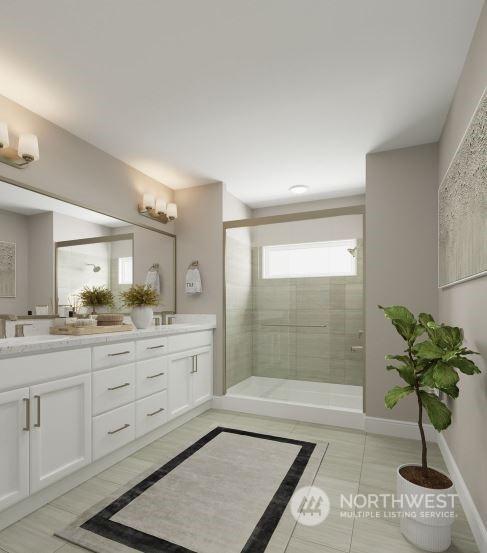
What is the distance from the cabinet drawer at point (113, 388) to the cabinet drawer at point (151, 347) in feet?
0.40

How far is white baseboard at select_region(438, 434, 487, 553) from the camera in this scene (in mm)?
1515

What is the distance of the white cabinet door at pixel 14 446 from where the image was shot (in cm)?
168

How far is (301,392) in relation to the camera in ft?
11.1

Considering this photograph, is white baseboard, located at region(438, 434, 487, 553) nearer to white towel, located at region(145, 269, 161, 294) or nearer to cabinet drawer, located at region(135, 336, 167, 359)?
cabinet drawer, located at region(135, 336, 167, 359)

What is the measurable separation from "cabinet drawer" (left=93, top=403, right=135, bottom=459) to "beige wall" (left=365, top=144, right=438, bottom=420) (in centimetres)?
202

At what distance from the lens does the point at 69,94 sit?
85.4 inches

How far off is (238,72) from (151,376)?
227 cm

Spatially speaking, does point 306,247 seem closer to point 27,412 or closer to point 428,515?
point 428,515

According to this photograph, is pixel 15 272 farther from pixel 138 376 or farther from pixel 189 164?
pixel 189 164

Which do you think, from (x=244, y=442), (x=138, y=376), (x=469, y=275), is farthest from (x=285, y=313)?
(x=469, y=275)

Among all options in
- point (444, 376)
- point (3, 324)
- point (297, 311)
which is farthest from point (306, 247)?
point (3, 324)

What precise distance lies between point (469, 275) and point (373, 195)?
1.50 m

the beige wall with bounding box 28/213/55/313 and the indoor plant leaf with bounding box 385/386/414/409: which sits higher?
the beige wall with bounding box 28/213/55/313

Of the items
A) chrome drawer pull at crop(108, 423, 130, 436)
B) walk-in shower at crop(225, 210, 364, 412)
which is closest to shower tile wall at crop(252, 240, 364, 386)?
walk-in shower at crop(225, 210, 364, 412)
